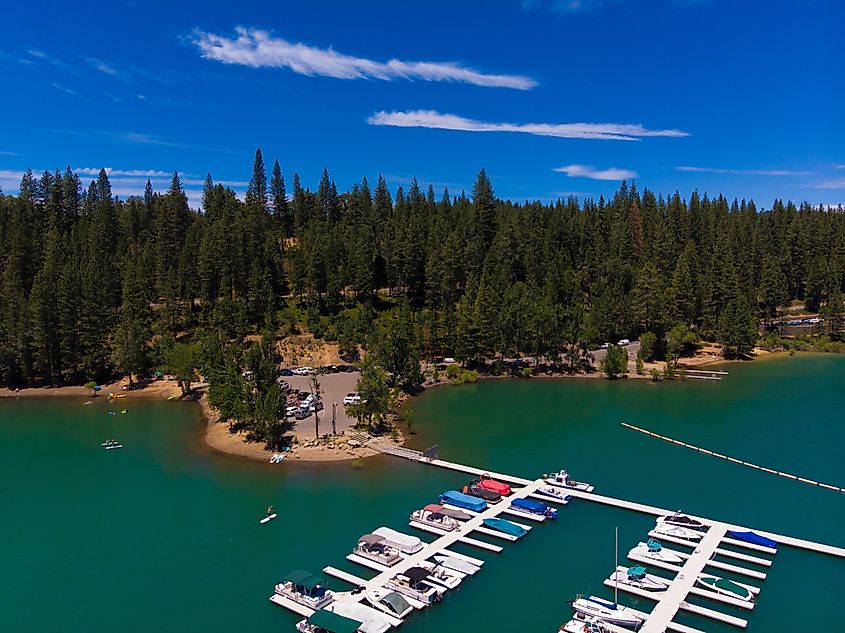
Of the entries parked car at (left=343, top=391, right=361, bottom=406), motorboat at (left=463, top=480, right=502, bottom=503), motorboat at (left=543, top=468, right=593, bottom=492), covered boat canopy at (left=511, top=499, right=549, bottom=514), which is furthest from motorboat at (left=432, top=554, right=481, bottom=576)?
parked car at (left=343, top=391, right=361, bottom=406)

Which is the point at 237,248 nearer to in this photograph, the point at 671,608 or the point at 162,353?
the point at 162,353

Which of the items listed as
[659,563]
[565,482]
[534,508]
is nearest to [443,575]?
[534,508]

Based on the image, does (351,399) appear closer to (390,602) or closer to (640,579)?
(390,602)

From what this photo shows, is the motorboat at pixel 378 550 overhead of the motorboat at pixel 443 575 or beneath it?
overhead

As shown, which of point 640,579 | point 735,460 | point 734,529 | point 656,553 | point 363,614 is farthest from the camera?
point 735,460

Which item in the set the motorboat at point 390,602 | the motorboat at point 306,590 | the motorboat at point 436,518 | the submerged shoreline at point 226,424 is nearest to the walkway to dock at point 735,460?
the motorboat at point 436,518

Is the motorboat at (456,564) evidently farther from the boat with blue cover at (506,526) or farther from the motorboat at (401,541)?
the boat with blue cover at (506,526)
